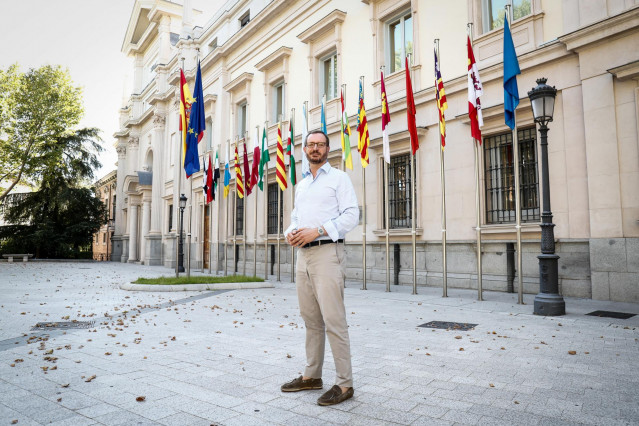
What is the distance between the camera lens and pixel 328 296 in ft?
11.2

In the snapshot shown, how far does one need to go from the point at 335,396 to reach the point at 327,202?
60.0 inches

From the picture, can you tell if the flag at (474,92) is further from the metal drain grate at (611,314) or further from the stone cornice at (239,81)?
the stone cornice at (239,81)

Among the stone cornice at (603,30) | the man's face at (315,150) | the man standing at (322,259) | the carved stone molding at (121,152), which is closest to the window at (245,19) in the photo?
the stone cornice at (603,30)

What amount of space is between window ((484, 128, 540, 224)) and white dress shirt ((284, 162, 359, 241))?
8.75 meters

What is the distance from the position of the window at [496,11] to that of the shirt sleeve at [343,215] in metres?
10.5

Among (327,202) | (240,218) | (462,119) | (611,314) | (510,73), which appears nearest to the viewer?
(327,202)

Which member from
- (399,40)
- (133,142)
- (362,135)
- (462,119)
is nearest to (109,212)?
(133,142)

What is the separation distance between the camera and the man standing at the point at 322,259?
11.1ft

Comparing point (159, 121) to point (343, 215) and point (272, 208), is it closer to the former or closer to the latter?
point (272, 208)

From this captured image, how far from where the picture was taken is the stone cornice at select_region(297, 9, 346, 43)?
1655 cm

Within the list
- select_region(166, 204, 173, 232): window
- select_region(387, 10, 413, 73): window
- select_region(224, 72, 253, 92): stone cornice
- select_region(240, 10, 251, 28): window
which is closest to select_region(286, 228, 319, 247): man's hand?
select_region(387, 10, 413, 73): window

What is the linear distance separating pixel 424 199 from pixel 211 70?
18259 millimetres

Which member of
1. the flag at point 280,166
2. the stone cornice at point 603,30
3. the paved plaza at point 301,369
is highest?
the stone cornice at point 603,30

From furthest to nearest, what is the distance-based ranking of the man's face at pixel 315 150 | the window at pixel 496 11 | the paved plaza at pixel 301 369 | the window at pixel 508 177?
the window at pixel 496 11 → the window at pixel 508 177 → the man's face at pixel 315 150 → the paved plaza at pixel 301 369
